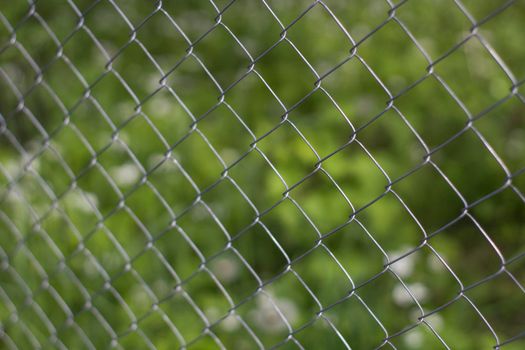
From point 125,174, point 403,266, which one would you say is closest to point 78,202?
point 125,174

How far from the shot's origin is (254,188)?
2.53 m

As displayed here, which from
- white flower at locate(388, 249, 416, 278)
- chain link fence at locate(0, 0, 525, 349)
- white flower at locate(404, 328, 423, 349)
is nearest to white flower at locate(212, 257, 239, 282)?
chain link fence at locate(0, 0, 525, 349)

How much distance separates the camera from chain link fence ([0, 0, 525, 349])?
1979 mm

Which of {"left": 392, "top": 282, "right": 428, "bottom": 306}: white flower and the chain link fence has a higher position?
the chain link fence

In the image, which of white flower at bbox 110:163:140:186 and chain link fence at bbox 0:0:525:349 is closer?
chain link fence at bbox 0:0:525:349

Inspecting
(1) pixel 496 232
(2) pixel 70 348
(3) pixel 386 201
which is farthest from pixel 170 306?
(1) pixel 496 232

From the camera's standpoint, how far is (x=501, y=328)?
2350 mm

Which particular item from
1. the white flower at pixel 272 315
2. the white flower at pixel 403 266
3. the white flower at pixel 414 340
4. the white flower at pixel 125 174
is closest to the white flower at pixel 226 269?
the white flower at pixel 272 315

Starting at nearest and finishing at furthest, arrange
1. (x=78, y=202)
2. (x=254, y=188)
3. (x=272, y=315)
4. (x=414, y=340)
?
(x=414, y=340)
(x=272, y=315)
(x=78, y=202)
(x=254, y=188)

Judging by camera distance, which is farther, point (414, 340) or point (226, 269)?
point (226, 269)

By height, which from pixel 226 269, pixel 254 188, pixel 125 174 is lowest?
pixel 226 269

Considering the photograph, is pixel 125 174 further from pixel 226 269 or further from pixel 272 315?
pixel 272 315

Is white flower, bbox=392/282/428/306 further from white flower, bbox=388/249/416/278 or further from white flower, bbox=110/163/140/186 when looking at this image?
white flower, bbox=110/163/140/186

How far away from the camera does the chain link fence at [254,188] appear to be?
1979mm
